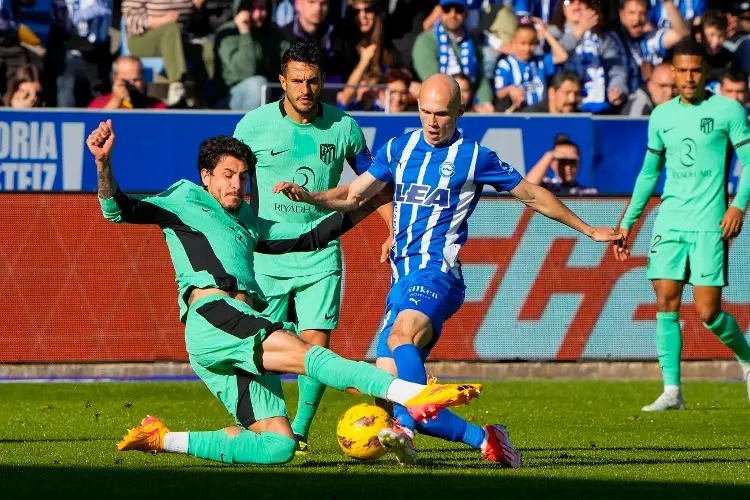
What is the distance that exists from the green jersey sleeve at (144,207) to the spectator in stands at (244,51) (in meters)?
9.48

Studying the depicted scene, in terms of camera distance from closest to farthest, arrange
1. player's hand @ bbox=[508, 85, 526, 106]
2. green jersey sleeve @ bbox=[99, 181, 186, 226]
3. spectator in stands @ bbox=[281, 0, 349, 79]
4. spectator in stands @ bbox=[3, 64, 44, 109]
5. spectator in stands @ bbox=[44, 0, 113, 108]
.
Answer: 1. green jersey sleeve @ bbox=[99, 181, 186, 226]
2. spectator in stands @ bbox=[3, 64, 44, 109]
3. spectator in stands @ bbox=[44, 0, 113, 108]
4. player's hand @ bbox=[508, 85, 526, 106]
5. spectator in stands @ bbox=[281, 0, 349, 79]

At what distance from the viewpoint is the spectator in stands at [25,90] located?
16.2 meters

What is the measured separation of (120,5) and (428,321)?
1104cm

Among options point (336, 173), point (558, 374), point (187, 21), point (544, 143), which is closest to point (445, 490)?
point (336, 173)

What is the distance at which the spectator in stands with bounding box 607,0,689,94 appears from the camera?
740 inches

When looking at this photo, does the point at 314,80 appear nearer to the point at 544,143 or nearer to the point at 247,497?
the point at 247,497

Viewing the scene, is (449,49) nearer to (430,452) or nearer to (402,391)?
(430,452)

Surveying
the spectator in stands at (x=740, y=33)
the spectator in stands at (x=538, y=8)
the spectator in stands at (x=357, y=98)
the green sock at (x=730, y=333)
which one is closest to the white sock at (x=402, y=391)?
the green sock at (x=730, y=333)

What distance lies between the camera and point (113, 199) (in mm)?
7414

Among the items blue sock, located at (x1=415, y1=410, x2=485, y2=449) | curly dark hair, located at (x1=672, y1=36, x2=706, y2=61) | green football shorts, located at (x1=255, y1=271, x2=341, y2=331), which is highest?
curly dark hair, located at (x1=672, y1=36, x2=706, y2=61)

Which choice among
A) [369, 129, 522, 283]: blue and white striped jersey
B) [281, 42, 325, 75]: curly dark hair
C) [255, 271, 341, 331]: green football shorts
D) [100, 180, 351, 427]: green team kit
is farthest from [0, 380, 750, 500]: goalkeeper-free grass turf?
[281, 42, 325, 75]: curly dark hair

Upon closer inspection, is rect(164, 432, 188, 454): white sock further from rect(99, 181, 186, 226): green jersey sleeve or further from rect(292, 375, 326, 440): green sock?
rect(292, 375, 326, 440): green sock

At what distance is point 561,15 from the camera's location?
1916 centimetres

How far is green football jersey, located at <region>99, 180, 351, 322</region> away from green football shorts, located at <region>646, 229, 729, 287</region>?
15.3 ft
